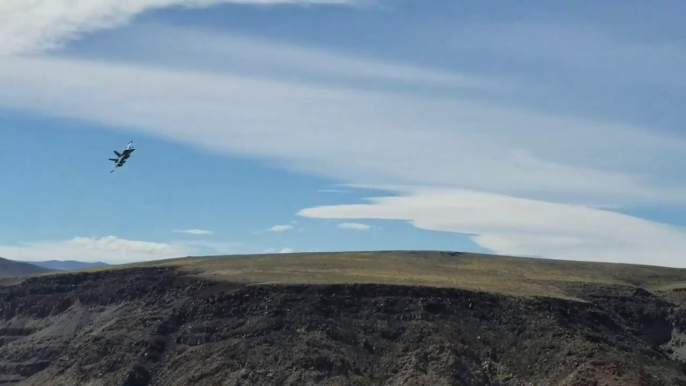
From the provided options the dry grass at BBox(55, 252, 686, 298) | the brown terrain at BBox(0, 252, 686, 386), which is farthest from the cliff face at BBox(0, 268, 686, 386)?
the dry grass at BBox(55, 252, 686, 298)

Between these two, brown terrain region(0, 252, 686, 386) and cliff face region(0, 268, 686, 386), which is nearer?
cliff face region(0, 268, 686, 386)

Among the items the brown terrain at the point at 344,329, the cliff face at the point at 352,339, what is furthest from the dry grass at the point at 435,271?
the cliff face at the point at 352,339

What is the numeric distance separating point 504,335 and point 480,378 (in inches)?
275

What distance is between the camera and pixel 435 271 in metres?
104

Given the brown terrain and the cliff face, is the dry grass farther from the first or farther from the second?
the cliff face

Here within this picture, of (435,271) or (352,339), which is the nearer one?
(352,339)

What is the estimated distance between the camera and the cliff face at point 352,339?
73.9m

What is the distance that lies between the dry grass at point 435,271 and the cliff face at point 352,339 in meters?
4.07

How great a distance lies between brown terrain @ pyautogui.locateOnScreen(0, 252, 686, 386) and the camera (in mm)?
74312

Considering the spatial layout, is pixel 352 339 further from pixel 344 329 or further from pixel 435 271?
pixel 435 271

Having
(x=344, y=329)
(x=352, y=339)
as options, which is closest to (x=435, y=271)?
(x=344, y=329)

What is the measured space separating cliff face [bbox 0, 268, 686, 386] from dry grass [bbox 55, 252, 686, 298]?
407cm

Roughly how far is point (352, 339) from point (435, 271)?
89.4ft

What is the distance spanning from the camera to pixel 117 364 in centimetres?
8075
